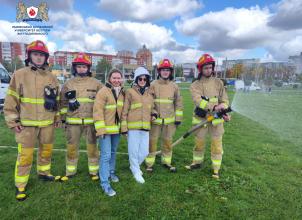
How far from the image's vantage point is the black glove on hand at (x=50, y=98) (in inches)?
154

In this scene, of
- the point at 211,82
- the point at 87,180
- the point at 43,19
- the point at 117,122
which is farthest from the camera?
the point at 43,19

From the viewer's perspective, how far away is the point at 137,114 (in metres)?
4.26

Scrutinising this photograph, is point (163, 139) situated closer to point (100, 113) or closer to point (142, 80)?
point (142, 80)

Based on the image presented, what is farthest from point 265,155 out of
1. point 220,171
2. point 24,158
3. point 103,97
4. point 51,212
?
point 24,158

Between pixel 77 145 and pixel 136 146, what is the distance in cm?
117

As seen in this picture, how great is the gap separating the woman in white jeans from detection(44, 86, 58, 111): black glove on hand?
123 centimetres

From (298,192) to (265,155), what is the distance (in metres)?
2.09

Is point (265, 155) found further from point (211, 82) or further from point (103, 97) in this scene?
point (103, 97)

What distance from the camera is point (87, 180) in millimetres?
4398

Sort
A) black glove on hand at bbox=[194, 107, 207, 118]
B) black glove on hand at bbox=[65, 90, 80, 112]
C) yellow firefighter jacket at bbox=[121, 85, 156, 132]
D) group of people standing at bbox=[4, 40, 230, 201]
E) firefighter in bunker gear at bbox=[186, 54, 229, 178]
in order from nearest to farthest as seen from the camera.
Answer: group of people standing at bbox=[4, 40, 230, 201], black glove on hand at bbox=[65, 90, 80, 112], yellow firefighter jacket at bbox=[121, 85, 156, 132], firefighter in bunker gear at bbox=[186, 54, 229, 178], black glove on hand at bbox=[194, 107, 207, 118]

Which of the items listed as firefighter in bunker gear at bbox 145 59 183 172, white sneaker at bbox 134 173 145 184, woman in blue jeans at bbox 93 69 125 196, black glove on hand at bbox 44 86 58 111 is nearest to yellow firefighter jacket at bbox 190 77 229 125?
firefighter in bunker gear at bbox 145 59 183 172

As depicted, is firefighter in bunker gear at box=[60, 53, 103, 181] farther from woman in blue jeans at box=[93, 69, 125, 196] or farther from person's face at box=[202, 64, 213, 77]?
person's face at box=[202, 64, 213, 77]

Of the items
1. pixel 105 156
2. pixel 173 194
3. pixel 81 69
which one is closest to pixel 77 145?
pixel 105 156

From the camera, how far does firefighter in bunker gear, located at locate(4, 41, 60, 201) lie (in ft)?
12.2
